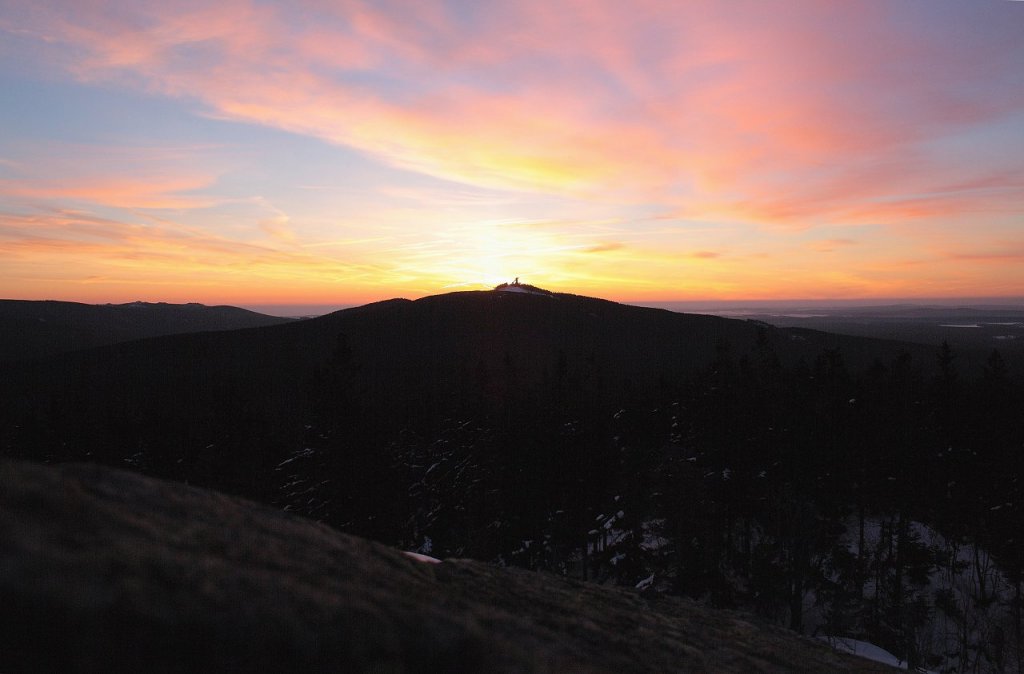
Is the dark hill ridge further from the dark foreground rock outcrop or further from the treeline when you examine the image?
the dark foreground rock outcrop

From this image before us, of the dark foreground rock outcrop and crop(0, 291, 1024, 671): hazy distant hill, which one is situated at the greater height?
the dark foreground rock outcrop

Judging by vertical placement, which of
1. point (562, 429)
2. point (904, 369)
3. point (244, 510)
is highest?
point (244, 510)

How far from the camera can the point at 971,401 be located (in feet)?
125

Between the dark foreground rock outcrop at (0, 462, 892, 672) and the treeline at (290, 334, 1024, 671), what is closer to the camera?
the dark foreground rock outcrop at (0, 462, 892, 672)

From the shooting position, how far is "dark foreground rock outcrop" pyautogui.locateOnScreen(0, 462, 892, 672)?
1.70 metres

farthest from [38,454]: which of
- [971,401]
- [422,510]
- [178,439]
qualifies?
[971,401]

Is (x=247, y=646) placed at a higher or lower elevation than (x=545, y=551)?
higher

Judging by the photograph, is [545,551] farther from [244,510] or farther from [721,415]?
[244,510]

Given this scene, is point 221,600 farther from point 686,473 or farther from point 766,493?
point 766,493

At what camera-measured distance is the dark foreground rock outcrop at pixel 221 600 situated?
1695 mm

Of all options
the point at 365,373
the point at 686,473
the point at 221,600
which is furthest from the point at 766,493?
the point at 365,373

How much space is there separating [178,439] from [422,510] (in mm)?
21970

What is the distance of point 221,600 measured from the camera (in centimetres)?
198

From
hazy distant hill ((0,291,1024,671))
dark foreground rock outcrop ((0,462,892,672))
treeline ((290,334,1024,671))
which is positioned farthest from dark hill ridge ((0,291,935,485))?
dark foreground rock outcrop ((0,462,892,672))
